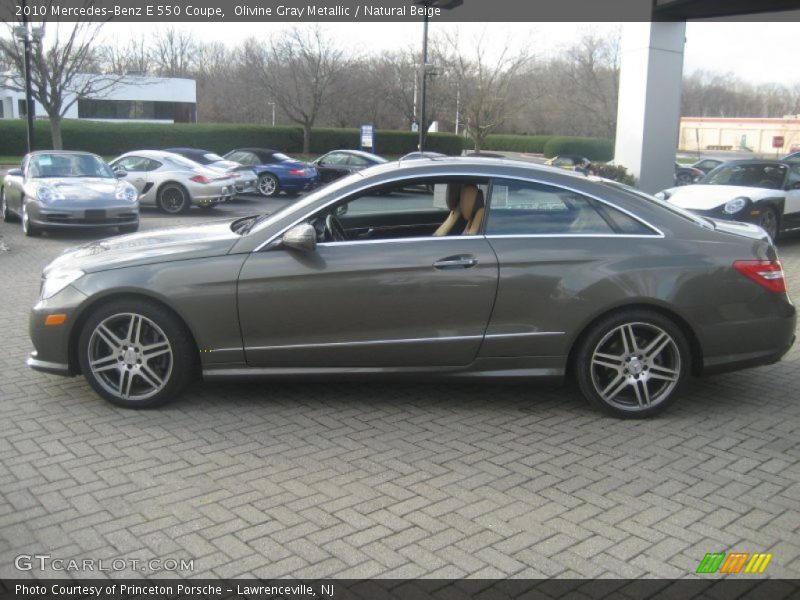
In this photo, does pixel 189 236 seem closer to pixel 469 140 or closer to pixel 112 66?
pixel 112 66

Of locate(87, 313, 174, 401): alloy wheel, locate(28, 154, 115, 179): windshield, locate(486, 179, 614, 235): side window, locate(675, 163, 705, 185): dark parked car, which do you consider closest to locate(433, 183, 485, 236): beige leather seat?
locate(486, 179, 614, 235): side window

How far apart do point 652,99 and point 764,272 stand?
13.3 metres

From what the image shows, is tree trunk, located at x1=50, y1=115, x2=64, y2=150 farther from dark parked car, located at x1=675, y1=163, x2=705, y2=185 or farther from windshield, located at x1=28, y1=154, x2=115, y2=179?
dark parked car, located at x1=675, y1=163, x2=705, y2=185

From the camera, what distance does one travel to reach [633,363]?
5000 mm

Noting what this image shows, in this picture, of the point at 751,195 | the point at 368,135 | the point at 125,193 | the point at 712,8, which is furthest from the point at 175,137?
the point at 751,195

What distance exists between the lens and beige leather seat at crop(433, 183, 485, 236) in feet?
17.1

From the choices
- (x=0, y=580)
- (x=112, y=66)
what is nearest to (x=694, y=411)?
(x=0, y=580)

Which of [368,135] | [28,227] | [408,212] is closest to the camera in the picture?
[408,212]

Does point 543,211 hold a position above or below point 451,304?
above

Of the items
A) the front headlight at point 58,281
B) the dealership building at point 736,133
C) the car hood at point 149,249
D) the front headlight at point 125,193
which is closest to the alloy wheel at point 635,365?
the car hood at point 149,249

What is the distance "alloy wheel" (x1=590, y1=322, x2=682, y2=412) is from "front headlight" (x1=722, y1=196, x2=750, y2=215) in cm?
885

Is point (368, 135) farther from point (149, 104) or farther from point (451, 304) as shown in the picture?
point (149, 104)

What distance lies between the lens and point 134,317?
5.00 meters

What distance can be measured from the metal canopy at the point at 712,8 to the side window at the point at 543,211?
41.6 feet
